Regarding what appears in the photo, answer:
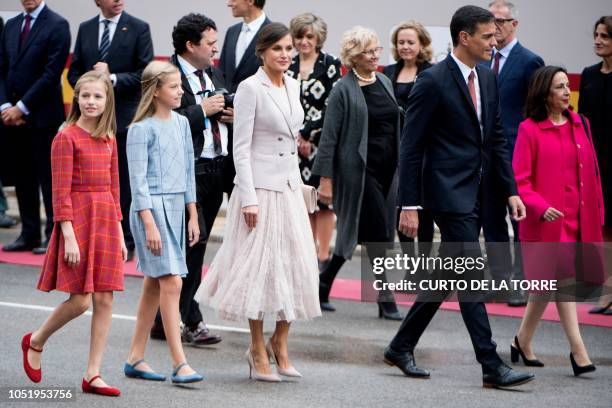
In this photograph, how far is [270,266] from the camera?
7660 millimetres

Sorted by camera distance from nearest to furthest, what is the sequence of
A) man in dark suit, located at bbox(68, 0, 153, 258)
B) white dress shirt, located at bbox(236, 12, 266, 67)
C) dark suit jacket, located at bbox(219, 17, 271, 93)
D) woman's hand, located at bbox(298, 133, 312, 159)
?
dark suit jacket, located at bbox(219, 17, 271, 93), white dress shirt, located at bbox(236, 12, 266, 67), woman's hand, located at bbox(298, 133, 312, 159), man in dark suit, located at bbox(68, 0, 153, 258)

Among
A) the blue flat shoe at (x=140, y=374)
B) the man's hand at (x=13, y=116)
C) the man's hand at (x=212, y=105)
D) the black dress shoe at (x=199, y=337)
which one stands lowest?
the black dress shoe at (x=199, y=337)

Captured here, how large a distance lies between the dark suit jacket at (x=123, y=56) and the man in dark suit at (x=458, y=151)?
14.7ft

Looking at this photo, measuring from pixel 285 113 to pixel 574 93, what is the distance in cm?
537

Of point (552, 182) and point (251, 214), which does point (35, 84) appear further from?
point (552, 182)

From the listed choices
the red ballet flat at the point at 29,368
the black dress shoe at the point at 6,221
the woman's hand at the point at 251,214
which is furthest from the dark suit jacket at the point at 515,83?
the black dress shoe at the point at 6,221

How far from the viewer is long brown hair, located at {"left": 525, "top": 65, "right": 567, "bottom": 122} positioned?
8398 millimetres

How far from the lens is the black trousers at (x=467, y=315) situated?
7.54 metres

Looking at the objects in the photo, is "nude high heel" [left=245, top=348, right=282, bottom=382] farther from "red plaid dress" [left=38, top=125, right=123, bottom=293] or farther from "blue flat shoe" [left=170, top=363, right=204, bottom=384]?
"red plaid dress" [left=38, top=125, right=123, bottom=293]

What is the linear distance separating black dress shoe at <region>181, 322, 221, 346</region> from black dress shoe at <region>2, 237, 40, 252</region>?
3.96 m

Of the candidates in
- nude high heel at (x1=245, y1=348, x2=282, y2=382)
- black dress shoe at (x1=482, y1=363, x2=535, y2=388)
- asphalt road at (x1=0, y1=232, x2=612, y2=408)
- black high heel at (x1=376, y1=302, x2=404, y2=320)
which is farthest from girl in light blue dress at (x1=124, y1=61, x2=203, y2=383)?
black high heel at (x1=376, y1=302, x2=404, y2=320)

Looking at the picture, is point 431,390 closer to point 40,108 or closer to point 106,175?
point 106,175

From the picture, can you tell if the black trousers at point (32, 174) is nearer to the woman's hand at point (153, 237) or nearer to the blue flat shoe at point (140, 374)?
the blue flat shoe at point (140, 374)

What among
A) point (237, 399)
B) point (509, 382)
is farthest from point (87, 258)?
point (509, 382)
